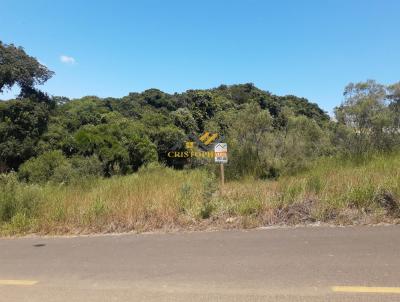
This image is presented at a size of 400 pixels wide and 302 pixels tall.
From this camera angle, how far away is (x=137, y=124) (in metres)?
51.3

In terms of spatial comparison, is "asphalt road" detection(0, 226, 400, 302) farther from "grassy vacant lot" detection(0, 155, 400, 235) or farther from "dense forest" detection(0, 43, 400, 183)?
"dense forest" detection(0, 43, 400, 183)

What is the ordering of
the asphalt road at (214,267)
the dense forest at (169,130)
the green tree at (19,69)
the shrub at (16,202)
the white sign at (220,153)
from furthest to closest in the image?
the green tree at (19,69) < the dense forest at (169,130) < the white sign at (220,153) < the shrub at (16,202) < the asphalt road at (214,267)

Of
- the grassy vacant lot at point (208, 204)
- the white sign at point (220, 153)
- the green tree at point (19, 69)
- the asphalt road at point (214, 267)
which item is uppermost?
the green tree at point (19, 69)

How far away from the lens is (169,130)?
5206 centimetres

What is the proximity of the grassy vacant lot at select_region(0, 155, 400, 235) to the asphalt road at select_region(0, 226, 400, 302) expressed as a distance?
0.59 metres

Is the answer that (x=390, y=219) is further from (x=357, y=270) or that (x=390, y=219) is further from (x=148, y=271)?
(x=148, y=271)

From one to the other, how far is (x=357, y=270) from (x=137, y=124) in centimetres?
4716

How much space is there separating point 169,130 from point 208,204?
43.7 metres

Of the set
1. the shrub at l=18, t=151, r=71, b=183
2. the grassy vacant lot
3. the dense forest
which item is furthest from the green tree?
the grassy vacant lot

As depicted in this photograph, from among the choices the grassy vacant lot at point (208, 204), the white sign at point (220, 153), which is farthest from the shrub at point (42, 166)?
the grassy vacant lot at point (208, 204)

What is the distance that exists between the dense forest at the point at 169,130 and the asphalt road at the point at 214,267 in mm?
5465

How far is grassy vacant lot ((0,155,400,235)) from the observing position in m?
8.00

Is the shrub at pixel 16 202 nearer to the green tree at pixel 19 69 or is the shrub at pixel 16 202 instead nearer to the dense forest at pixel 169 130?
the dense forest at pixel 169 130

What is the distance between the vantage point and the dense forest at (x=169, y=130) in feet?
57.7
